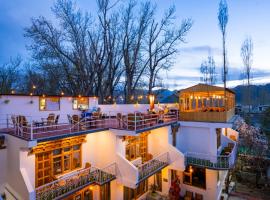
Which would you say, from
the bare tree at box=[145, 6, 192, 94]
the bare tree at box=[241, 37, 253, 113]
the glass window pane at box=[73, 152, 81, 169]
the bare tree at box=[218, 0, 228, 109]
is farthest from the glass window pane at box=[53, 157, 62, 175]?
the bare tree at box=[241, 37, 253, 113]

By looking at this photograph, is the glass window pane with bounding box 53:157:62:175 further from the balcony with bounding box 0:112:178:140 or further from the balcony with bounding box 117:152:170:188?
the balcony with bounding box 117:152:170:188

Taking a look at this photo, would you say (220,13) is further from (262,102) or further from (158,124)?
(262,102)

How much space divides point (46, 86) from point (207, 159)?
1062 inches

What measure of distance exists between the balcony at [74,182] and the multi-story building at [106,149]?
0.13 feet

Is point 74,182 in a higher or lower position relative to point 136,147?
lower

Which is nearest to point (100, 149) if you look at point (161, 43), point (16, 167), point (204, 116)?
point (16, 167)

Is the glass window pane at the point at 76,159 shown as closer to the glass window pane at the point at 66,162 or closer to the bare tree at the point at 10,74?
the glass window pane at the point at 66,162

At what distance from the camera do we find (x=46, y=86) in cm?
3200

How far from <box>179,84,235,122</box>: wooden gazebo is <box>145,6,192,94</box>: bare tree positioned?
1041 cm

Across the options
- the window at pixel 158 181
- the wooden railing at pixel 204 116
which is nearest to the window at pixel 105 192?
the window at pixel 158 181

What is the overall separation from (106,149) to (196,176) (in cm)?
843

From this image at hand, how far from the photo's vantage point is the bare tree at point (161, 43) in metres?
26.0

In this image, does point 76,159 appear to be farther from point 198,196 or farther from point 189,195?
point 198,196

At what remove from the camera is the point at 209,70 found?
116 feet
